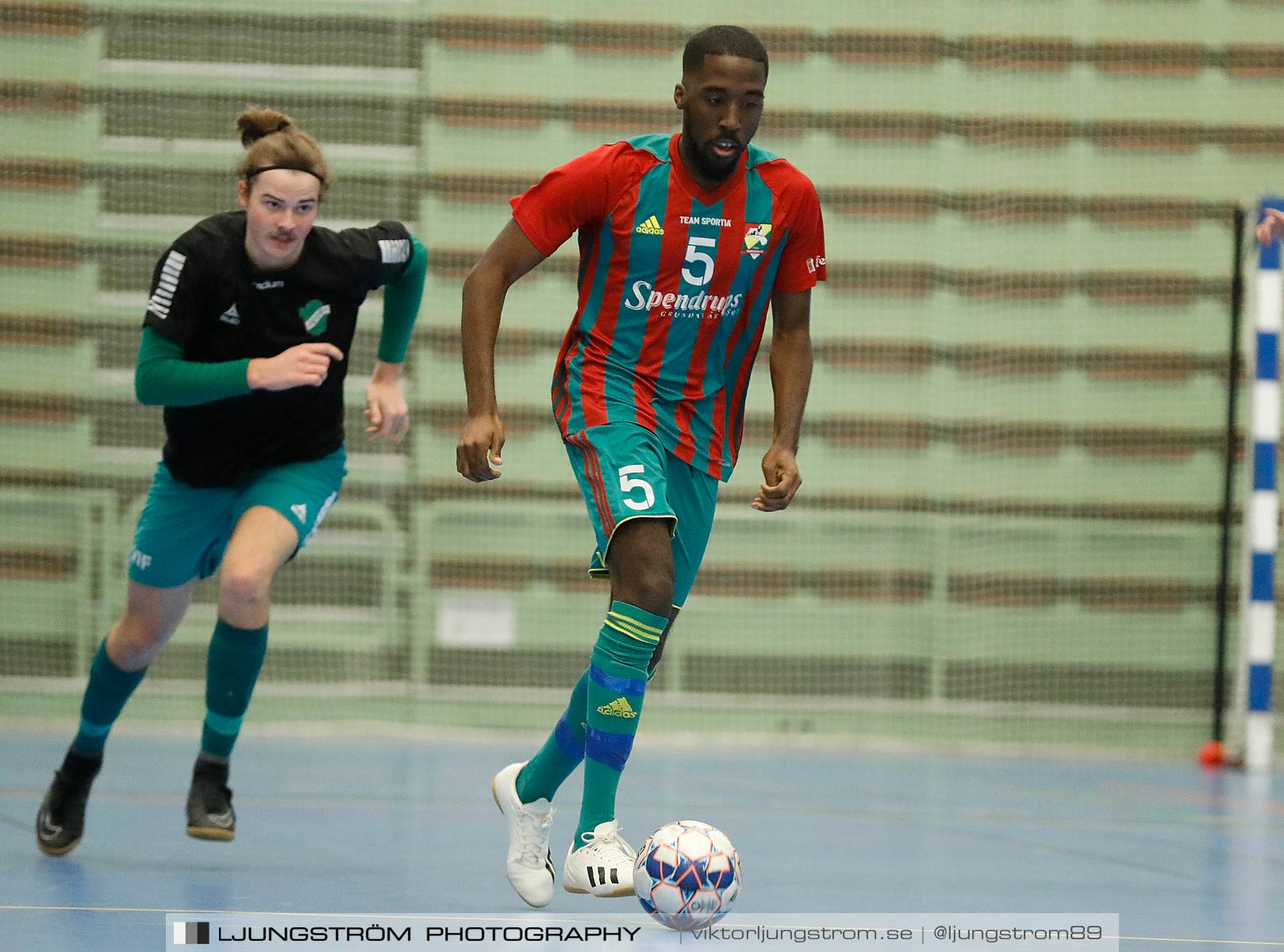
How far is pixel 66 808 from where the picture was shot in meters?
4.09

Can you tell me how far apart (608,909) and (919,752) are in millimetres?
4444

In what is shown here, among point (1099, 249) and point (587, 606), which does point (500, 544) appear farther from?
point (1099, 249)

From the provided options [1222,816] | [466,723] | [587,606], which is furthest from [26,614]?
[1222,816]

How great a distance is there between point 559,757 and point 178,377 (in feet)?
4.13

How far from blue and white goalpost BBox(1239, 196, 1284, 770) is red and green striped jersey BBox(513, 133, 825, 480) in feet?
13.9

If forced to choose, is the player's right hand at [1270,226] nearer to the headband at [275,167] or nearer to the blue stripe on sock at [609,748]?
the blue stripe on sock at [609,748]

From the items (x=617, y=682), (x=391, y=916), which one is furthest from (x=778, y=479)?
(x=391, y=916)

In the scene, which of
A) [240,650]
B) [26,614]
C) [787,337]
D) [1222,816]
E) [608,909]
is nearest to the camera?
[608,909]

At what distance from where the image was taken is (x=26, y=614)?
7738 millimetres

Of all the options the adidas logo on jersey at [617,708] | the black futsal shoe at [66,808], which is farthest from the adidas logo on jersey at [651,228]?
the black futsal shoe at [66,808]

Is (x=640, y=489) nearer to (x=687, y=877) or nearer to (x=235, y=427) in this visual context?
(x=687, y=877)

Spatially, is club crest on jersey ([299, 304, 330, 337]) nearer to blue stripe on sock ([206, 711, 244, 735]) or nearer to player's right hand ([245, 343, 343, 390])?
player's right hand ([245, 343, 343, 390])

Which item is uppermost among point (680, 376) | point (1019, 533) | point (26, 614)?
point (680, 376)

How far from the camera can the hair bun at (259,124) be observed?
13.3ft
